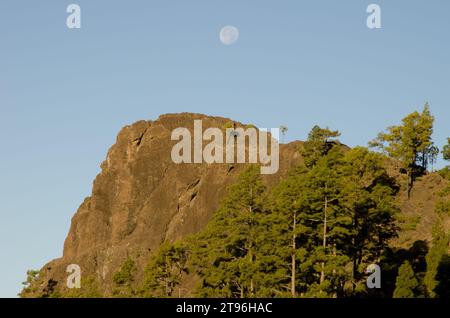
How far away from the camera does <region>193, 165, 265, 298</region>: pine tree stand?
56688mm

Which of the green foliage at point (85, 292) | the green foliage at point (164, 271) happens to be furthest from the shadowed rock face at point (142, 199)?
the green foliage at point (85, 292)

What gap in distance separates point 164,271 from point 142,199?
251 feet

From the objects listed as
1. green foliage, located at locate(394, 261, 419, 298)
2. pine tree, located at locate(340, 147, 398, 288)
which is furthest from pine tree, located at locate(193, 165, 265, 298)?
→ green foliage, located at locate(394, 261, 419, 298)

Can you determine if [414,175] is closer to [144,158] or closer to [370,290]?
[370,290]

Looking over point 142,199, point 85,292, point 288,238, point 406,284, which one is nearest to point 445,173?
point 406,284

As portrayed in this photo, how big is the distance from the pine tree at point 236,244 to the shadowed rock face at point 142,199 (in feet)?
192

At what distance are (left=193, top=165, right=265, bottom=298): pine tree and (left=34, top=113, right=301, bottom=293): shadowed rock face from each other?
58659 mm

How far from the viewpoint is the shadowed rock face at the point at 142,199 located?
127 metres

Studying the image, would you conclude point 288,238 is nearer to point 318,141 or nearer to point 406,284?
point 406,284

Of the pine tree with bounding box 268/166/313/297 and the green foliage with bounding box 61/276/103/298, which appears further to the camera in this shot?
the green foliage with bounding box 61/276/103/298

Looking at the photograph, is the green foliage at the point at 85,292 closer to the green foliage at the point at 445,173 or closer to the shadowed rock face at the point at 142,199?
the green foliage at the point at 445,173

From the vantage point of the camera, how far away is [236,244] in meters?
58.3

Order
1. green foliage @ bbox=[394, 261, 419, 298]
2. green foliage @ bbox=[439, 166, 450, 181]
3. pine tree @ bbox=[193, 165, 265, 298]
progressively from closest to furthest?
1. green foliage @ bbox=[394, 261, 419, 298]
2. pine tree @ bbox=[193, 165, 265, 298]
3. green foliage @ bbox=[439, 166, 450, 181]

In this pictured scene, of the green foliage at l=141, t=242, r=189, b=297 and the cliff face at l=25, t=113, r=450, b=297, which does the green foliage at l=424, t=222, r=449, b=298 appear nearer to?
the green foliage at l=141, t=242, r=189, b=297
